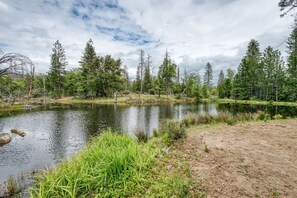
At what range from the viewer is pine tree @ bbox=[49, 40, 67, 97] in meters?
51.0

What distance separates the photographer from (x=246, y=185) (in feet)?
13.5

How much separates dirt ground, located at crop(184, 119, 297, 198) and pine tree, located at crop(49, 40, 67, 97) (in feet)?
169

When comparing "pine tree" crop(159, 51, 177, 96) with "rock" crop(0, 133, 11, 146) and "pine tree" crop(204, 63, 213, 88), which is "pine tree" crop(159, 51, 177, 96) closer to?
"pine tree" crop(204, 63, 213, 88)

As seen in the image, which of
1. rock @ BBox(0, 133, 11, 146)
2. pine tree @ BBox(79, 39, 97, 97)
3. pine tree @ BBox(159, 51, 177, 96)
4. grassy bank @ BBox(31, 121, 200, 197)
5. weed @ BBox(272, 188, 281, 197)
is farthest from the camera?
pine tree @ BBox(159, 51, 177, 96)

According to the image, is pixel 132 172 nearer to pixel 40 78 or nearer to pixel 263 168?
pixel 263 168

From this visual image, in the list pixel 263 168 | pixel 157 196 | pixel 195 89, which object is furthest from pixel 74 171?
pixel 195 89

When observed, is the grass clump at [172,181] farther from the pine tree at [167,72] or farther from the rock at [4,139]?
the pine tree at [167,72]

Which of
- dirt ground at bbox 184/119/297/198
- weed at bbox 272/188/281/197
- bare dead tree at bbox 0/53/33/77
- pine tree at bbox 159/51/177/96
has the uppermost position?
pine tree at bbox 159/51/177/96

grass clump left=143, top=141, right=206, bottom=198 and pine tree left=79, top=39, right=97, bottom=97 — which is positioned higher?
pine tree left=79, top=39, right=97, bottom=97

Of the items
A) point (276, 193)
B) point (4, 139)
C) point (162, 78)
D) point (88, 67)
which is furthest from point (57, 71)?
point (276, 193)

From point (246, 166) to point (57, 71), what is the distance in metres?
54.8

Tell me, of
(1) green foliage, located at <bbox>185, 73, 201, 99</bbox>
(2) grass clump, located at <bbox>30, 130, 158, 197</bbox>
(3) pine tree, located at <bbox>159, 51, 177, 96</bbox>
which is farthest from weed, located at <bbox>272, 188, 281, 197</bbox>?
(1) green foliage, located at <bbox>185, 73, 201, 99</bbox>

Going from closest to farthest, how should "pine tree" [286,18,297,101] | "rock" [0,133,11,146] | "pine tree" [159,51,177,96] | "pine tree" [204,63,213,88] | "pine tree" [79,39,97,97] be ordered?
"rock" [0,133,11,146]
"pine tree" [286,18,297,101]
"pine tree" [79,39,97,97]
"pine tree" [159,51,177,96]
"pine tree" [204,63,213,88]

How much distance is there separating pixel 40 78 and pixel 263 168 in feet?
202
